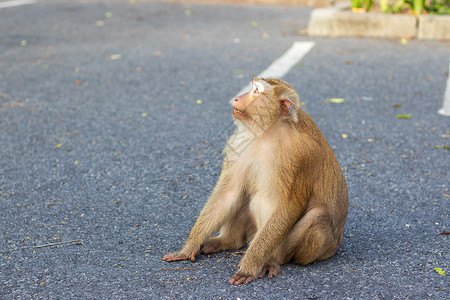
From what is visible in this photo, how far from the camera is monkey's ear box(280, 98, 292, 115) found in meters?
2.95

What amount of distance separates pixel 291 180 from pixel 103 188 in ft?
5.62

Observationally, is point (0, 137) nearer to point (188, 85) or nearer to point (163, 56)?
point (188, 85)

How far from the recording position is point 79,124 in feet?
18.1

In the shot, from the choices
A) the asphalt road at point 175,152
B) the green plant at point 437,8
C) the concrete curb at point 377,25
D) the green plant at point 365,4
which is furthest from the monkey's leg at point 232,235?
the green plant at point 437,8

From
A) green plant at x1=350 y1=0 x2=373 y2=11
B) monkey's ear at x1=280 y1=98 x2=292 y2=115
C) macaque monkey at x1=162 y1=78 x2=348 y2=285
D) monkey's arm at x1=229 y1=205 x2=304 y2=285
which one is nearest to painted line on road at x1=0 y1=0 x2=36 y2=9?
green plant at x1=350 y1=0 x2=373 y2=11

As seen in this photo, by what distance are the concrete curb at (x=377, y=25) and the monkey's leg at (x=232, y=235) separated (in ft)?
18.5

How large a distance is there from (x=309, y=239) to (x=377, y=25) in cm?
588

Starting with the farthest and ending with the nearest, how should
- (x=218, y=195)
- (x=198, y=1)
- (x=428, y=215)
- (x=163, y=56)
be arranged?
(x=198, y=1)
(x=163, y=56)
(x=428, y=215)
(x=218, y=195)

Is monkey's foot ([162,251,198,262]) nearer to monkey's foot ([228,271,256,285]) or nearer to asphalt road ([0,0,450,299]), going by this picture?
asphalt road ([0,0,450,299])

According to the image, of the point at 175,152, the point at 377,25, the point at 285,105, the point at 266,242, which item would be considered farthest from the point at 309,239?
the point at 377,25

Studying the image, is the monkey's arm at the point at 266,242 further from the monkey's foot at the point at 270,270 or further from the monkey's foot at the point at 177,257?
the monkey's foot at the point at 177,257

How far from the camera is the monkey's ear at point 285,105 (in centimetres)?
295

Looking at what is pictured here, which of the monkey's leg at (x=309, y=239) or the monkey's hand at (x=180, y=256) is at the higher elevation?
the monkey's leg at (x=309, y=239)

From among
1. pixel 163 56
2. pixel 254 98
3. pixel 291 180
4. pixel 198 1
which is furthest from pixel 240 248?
pixel 198 1
